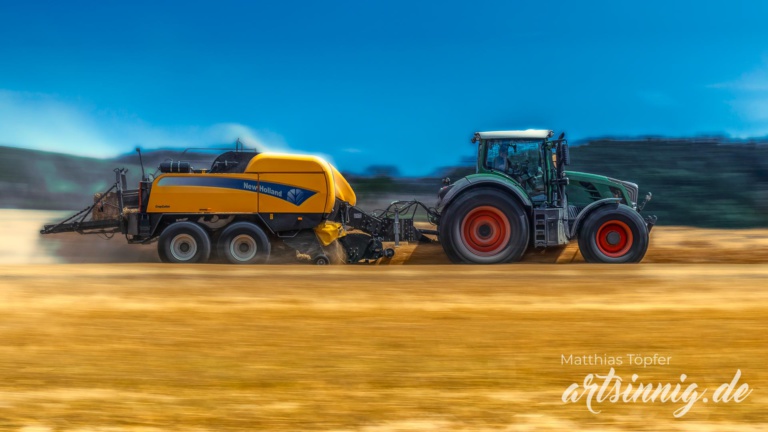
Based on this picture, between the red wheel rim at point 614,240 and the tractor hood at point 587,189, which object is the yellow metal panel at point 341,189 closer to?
the tractor hood at point 587,189

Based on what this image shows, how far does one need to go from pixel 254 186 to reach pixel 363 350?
7.76m

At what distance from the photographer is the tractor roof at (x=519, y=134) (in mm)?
12238

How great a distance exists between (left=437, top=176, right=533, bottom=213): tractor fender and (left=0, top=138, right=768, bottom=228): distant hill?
12674 mm

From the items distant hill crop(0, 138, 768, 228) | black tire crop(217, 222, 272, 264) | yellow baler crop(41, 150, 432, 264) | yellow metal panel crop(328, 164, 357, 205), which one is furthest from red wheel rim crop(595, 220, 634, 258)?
distant hill crop(0, 138, 768, 228)

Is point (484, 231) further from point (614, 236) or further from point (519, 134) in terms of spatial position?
point (614, 236)

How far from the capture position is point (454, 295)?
790cm

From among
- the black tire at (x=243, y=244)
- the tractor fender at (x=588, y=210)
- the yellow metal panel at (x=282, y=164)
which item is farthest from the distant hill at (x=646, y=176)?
the tractor fender at (x=588, y=210)

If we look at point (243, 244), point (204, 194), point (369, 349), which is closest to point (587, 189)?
point (243, 244)

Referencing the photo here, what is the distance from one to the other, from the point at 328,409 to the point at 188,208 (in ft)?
30.2

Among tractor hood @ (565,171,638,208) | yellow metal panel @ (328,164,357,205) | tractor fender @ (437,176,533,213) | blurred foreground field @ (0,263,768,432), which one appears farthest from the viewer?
yellow metal panel @ (328,164,357,205)

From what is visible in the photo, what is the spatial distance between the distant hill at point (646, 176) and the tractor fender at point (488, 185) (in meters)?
12.7

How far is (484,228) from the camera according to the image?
40.2ft

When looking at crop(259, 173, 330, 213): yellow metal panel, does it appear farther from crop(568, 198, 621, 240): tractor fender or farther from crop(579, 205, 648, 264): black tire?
crop(579, 205, 648, 264): black tire

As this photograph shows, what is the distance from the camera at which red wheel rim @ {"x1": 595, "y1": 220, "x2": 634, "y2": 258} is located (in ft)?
40.0
